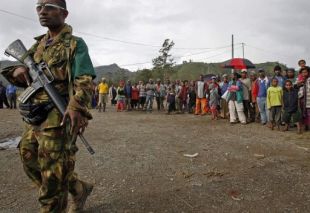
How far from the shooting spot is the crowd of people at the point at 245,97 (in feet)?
28.6

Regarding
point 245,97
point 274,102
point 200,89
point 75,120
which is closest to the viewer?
point 75,120

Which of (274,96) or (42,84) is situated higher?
(42,84)

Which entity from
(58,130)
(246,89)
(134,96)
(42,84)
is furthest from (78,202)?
(134,96)

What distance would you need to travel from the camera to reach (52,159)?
2.79 metres

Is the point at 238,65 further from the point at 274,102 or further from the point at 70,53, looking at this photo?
the point at 70,53

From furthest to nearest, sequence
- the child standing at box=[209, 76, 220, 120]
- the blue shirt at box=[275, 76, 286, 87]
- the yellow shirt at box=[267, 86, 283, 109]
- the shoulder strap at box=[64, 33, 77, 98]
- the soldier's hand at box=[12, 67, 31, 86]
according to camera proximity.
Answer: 1. the child standing at box=[209, 76, 220, 120]
2. the blue shirt at box=[275, 76, 286, 87]
3. the yellow shirt at box=[267, 86, 283, 109]
4. the soldier's hand at box=[12, 67, 31, 86]
5. the shoulder strap at box=[64, 33, 77, 98]

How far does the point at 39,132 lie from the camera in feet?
9.36

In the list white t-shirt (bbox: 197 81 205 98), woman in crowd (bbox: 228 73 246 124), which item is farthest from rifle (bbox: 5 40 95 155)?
white t-shirt (bbox: 197 81 205 98)

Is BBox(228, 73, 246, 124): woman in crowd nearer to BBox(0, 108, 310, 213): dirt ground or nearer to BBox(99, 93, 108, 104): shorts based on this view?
BBox(0, 108, 310, 213): dirt ground

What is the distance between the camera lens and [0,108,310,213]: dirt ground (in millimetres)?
3785

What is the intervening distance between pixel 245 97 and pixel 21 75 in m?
8.70

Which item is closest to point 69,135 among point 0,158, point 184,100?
point 0,158

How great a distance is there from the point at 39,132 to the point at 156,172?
2.53m

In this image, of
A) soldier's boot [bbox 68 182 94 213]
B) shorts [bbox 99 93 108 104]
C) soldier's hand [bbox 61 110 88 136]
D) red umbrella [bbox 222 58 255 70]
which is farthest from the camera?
red umbrella [bbox 222 58 255 70]
